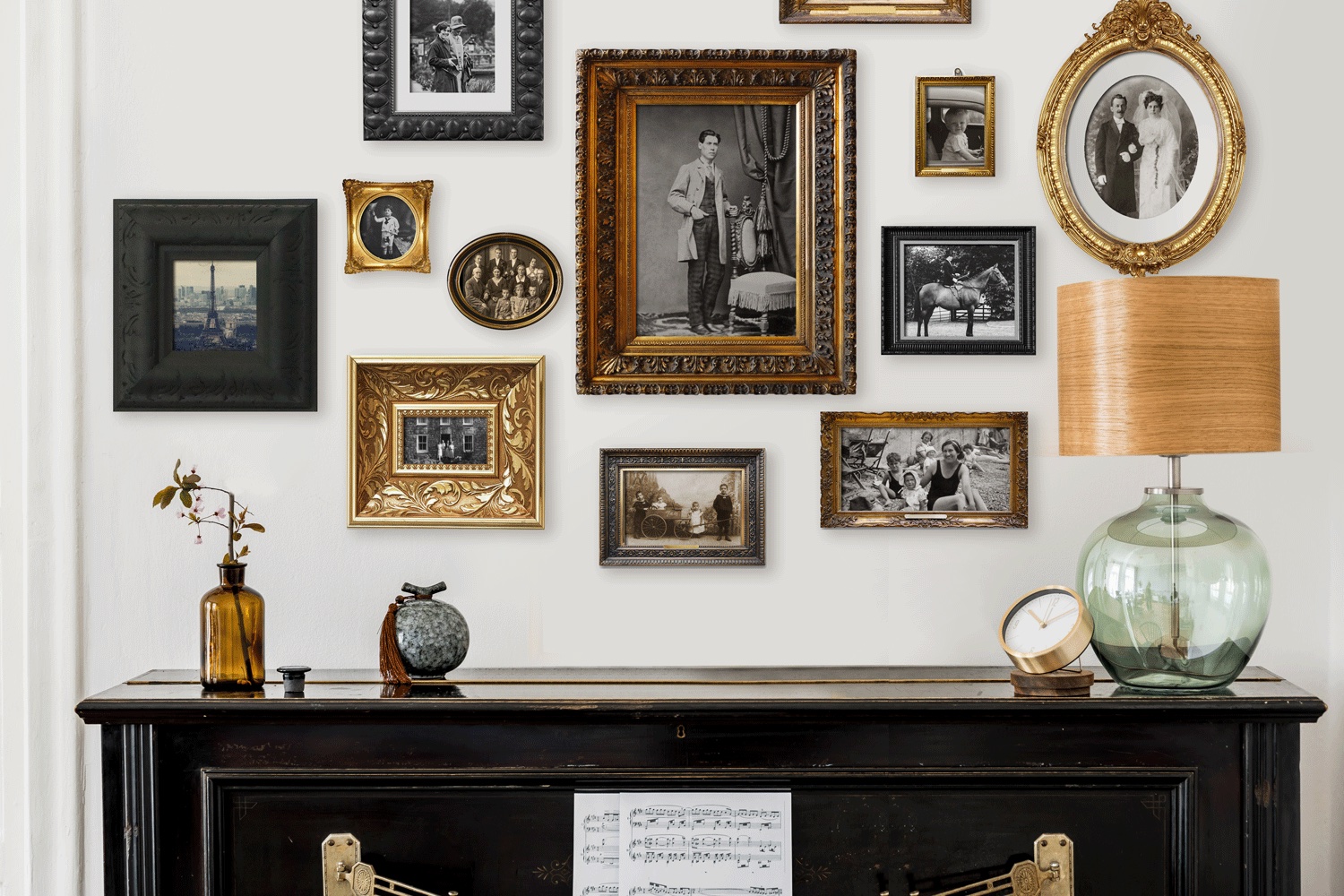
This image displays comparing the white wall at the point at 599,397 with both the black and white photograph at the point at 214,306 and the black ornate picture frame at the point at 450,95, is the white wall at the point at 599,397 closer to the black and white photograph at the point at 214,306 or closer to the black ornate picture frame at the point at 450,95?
the black ornate picture frame at the point at 450,95

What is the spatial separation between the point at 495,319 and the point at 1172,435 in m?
1.42

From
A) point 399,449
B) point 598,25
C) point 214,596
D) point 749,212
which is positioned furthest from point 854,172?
point 214,596

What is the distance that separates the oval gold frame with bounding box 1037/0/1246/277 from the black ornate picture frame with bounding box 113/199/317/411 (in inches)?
65.8

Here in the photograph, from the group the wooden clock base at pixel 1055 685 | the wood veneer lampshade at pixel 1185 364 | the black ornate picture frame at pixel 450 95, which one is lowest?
the wooden clock base at pixel 1055 685

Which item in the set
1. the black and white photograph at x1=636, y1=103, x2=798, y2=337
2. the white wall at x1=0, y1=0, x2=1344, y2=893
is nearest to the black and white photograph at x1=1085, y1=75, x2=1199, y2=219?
the white wall at x1=0, y1=0, x2=1344, y2=893

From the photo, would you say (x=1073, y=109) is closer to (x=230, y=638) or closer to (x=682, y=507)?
(x=682, y=507)

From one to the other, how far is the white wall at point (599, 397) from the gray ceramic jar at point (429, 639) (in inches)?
8.6

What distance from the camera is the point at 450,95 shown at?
95.0 inches

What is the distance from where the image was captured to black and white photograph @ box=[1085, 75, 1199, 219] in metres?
2.41

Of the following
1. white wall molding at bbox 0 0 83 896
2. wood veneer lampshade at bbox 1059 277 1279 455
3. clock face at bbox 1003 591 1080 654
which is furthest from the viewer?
white wall molding at bbox 0 0 83 896

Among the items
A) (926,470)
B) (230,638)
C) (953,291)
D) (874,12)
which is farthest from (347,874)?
(874,12)

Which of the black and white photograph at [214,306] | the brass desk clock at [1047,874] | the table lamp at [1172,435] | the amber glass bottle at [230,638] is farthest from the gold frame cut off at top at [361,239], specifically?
the brass desk clock at [1047,874]

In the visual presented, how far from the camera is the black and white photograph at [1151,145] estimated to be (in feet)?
7.91

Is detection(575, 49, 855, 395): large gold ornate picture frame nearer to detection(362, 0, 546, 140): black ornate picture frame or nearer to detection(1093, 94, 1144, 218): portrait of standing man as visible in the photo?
detection(362, 0, 546, 140): black ornate picture frame
